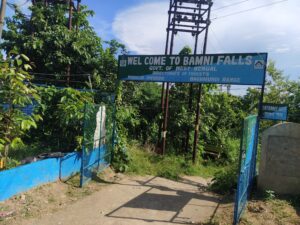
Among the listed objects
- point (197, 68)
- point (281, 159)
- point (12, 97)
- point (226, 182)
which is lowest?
point (226, 182)

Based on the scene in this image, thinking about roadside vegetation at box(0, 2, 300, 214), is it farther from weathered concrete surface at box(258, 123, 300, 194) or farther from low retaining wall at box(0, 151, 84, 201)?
weathered concrete surface at box(258, 123, 300, 194)

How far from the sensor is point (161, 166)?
10438 millimetres

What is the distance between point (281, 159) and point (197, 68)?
316 cm

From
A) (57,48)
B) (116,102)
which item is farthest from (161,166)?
(57,48)

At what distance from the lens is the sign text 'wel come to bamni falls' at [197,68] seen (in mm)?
7738

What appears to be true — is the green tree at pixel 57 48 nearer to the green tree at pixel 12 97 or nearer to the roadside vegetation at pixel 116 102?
the roadside vegetation at pixel 116 102

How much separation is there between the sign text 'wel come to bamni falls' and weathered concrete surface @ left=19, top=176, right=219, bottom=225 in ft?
9.68

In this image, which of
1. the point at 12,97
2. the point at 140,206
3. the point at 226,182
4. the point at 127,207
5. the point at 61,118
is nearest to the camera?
the point at 12,97

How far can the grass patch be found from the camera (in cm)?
986

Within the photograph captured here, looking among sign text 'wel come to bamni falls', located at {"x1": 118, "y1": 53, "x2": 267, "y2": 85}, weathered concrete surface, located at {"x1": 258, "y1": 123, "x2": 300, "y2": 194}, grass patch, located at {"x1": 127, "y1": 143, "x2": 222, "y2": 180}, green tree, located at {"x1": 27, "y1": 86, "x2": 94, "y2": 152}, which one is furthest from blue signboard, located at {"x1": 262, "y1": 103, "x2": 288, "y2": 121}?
green tree, located at {"x1": 27, "y1": 86, "x2": 94, "y2": 152}

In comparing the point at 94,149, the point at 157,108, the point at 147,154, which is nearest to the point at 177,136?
the point at 157,108

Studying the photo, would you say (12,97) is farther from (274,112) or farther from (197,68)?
(274,112)

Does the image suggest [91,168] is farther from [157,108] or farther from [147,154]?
[157,108]

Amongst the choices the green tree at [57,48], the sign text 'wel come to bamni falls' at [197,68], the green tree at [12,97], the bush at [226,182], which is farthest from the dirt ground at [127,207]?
the green tree at [57,48]
